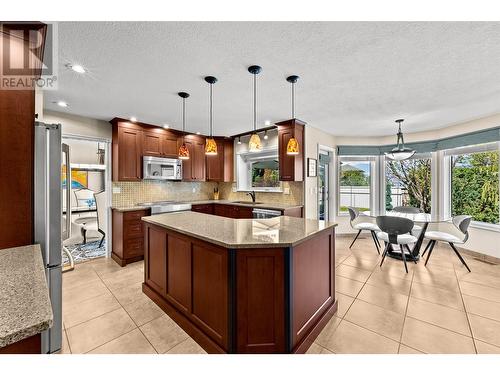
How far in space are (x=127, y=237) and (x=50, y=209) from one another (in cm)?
212

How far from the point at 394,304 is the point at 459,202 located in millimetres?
3445

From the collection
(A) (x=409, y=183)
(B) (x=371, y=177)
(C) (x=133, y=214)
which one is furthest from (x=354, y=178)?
(C) (x=133, y=214)

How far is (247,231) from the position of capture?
1.97 m

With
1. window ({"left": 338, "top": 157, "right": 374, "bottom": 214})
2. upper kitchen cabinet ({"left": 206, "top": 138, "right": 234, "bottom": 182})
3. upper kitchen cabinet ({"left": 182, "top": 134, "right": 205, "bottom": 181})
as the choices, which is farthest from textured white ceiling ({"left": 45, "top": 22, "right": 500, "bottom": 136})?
window ({"left": 338, "top": 157, "right": 374, "bottom": 214})

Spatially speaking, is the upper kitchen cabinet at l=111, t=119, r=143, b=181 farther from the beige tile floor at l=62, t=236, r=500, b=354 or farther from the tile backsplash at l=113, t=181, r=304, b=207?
the beige tile floor at l=62, t=236, r=500, b=354

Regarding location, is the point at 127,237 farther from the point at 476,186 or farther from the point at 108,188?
the point at 476,186

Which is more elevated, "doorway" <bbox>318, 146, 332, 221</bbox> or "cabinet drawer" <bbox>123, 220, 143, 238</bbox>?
"doorway" <bbox>318, 146, 332, 221</bbox>

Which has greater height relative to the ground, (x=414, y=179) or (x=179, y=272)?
(x=414, y=179)

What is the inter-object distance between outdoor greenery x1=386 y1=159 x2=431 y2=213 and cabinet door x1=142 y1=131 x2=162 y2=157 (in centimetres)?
523

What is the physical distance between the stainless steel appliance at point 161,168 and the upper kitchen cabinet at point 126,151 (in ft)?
0.40

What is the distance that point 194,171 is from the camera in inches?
199

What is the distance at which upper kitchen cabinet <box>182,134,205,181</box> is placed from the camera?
4930 millimetres

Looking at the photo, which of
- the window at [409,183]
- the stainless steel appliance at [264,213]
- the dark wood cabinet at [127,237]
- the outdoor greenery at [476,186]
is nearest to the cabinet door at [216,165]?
the stainless steel appliance at [264,213]
